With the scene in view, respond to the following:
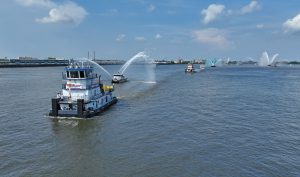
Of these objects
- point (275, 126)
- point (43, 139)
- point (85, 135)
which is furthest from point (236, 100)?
point (43, 139)

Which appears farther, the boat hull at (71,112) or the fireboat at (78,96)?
the fireboat at (78,96)

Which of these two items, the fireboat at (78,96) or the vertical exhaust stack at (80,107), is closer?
the vertical exhaust stack at (80,107)

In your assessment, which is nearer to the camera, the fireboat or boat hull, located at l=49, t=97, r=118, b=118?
boat hull, located at l=49, t=97, r=118, b=118

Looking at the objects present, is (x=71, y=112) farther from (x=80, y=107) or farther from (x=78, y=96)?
(x=78, y=96)

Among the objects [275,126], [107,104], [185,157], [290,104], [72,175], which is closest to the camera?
[72,175]

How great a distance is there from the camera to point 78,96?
4841 centimetres

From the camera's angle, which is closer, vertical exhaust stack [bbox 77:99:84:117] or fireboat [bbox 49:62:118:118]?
vertical exhaust stack [bbox 77:99:84:117]

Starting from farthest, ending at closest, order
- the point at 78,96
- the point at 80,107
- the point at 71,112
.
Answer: the point at 78,96 → the point at 71,112 → the point at 80,107

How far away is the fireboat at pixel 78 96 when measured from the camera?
45562 millimetres

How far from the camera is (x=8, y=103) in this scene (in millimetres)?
60344

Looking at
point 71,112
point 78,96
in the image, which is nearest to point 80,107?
point 71,112

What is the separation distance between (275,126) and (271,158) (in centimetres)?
1331

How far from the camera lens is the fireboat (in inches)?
1794

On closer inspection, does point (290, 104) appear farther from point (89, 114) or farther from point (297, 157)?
point (89, 114)
